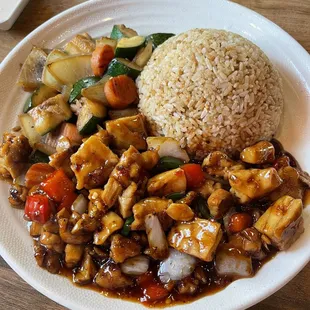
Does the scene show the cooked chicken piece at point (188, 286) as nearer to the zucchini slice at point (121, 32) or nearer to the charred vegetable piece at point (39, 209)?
the charred vegetable piece at point (39, 209)

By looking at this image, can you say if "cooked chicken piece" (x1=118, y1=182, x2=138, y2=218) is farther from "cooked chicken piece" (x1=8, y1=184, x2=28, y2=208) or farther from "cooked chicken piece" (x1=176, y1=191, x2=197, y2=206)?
"cooked chicken piece" (x1=8, y1=184, x2=28, y2=208)

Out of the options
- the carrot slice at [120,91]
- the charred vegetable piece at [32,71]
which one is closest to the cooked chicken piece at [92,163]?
the carrot slice at [120,91]

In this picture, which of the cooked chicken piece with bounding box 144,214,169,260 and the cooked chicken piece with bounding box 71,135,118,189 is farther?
the cooked chicken piece with bounding box 71,135,118,189

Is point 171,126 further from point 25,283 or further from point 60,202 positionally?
point 25,283

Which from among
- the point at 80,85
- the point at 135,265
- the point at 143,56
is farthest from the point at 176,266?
the point at 143,56

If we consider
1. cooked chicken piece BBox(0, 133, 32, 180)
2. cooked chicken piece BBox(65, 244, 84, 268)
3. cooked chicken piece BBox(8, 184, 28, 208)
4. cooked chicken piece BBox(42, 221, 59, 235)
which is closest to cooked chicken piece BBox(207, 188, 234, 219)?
cooked chicken piece BBox(65, 244, 84, 268)

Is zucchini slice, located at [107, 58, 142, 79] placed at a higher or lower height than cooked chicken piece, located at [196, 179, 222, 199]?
higher
